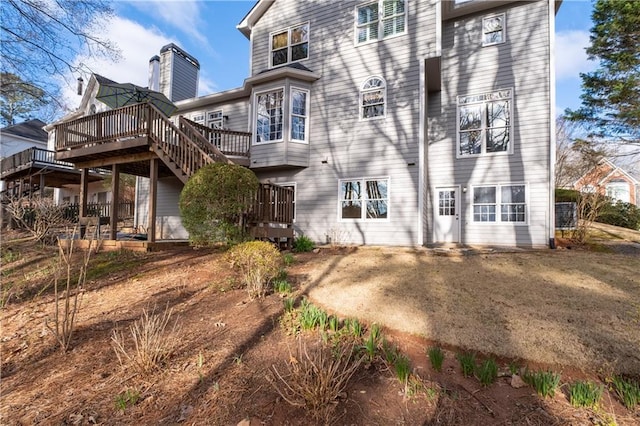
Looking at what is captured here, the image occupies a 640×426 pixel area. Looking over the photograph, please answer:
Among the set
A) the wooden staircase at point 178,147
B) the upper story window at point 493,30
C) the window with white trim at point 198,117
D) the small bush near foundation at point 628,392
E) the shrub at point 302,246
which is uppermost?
the upper story window at point 493,30

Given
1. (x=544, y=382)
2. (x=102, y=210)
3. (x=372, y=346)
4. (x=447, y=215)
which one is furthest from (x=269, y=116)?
(x=102, y=210)

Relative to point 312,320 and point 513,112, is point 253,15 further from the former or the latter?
point 312,320

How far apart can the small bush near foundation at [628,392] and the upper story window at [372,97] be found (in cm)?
909

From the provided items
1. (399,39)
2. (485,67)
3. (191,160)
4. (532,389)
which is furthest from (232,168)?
(485,67)

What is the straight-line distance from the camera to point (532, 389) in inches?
101

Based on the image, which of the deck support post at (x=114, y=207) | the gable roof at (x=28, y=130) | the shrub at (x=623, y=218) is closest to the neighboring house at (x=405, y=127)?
the deck support post at (x=114, y=207)

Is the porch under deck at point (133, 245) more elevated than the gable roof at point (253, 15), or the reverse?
the gable roof at point (253, 15)

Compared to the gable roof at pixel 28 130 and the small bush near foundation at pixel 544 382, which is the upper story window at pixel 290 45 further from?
the gable roof at pixel 28 130

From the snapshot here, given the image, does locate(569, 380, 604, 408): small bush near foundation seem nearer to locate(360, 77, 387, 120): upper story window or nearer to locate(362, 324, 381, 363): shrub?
locate(362, 324, 381, 363): shrub

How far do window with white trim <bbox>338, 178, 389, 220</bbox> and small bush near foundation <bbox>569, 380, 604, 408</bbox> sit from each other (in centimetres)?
771

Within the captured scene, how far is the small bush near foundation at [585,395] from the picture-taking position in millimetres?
2361

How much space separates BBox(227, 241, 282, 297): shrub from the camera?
15.2 feet

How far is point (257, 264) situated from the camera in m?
4.87

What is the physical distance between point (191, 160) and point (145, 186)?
7.90 metres
